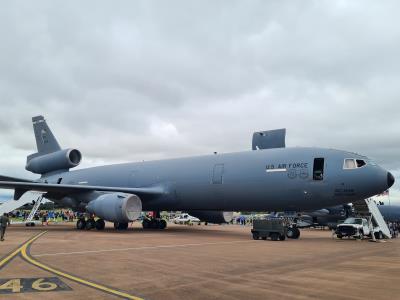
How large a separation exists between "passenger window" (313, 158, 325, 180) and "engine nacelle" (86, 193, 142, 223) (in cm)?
1032

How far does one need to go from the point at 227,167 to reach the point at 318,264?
1179 cm

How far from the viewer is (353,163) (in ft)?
59.4

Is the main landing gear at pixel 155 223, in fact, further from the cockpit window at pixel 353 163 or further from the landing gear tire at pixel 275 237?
the cockpit window at pixel 353 163

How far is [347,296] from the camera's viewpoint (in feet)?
21.1

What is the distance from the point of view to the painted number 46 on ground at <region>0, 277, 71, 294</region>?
22.0ft

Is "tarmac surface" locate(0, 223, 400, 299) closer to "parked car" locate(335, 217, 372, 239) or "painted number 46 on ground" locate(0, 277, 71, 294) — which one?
"painted number 46 on ground" locate(0, 277, 71, 294)

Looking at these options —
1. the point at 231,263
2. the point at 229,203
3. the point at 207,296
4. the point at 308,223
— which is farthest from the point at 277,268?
the point at 308,223

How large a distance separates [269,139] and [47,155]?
20.1 m

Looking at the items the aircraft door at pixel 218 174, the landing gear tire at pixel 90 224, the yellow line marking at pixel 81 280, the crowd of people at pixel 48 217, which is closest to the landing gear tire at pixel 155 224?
the landing gear tire at pixel 90 224

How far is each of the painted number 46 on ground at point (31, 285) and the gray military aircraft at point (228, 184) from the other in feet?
44.8

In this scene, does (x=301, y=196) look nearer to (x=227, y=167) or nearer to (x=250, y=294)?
(x=227, y=167)

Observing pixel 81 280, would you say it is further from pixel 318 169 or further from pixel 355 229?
pixel 355 229

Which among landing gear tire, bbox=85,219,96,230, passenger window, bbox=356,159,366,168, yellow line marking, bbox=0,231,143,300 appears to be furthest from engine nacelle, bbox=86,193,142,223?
passenger window, bbox=356,159,366,168

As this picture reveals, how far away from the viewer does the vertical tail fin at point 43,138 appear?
33.8 m
